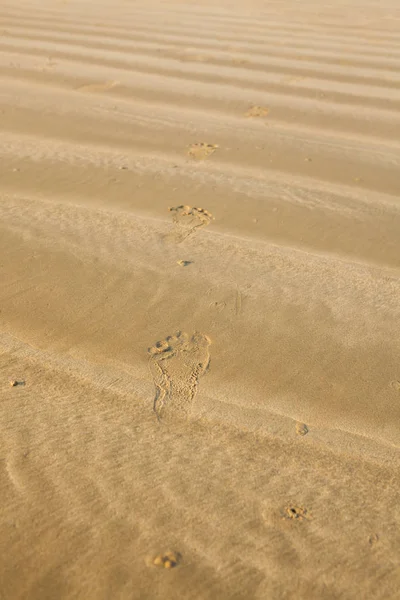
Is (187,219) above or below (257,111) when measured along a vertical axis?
below

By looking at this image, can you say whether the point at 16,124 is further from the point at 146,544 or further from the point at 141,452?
the point at 146,544

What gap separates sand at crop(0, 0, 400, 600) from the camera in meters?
1.69

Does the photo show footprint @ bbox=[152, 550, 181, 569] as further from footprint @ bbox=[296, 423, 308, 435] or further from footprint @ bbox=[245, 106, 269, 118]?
footprint @ bbox=[245, 106, 269, 118]

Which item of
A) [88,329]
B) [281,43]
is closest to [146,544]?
[88,329]

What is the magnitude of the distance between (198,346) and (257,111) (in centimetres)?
319

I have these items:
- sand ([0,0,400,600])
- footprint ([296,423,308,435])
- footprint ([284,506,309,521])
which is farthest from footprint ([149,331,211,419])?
footprint ([284,506,309,521])

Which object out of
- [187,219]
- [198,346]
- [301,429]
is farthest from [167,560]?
[187,219]

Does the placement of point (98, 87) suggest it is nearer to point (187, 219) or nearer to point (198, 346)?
point (187, 219)

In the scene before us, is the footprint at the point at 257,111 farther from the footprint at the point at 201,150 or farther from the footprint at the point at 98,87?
the footprint at the point at 98,87

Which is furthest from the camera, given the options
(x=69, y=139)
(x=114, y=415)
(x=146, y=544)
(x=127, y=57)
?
(x=127, y=57)

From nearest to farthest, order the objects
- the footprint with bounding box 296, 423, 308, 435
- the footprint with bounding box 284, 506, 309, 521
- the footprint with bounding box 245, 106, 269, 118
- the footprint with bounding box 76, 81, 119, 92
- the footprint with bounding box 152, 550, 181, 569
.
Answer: the footprint with bounding box 152, 550, 181, 569
the footprint with bounding box 284, 506, 309, 521
the footprint with bounding box 296, 423, 308, 435
the footprint with bounding box 245, 106, 269, 118
the footprint with bounding box 76, 81, 119, 92

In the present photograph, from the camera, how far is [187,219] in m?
3.43

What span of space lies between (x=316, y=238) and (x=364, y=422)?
137cm

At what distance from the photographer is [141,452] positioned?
1967 mm
